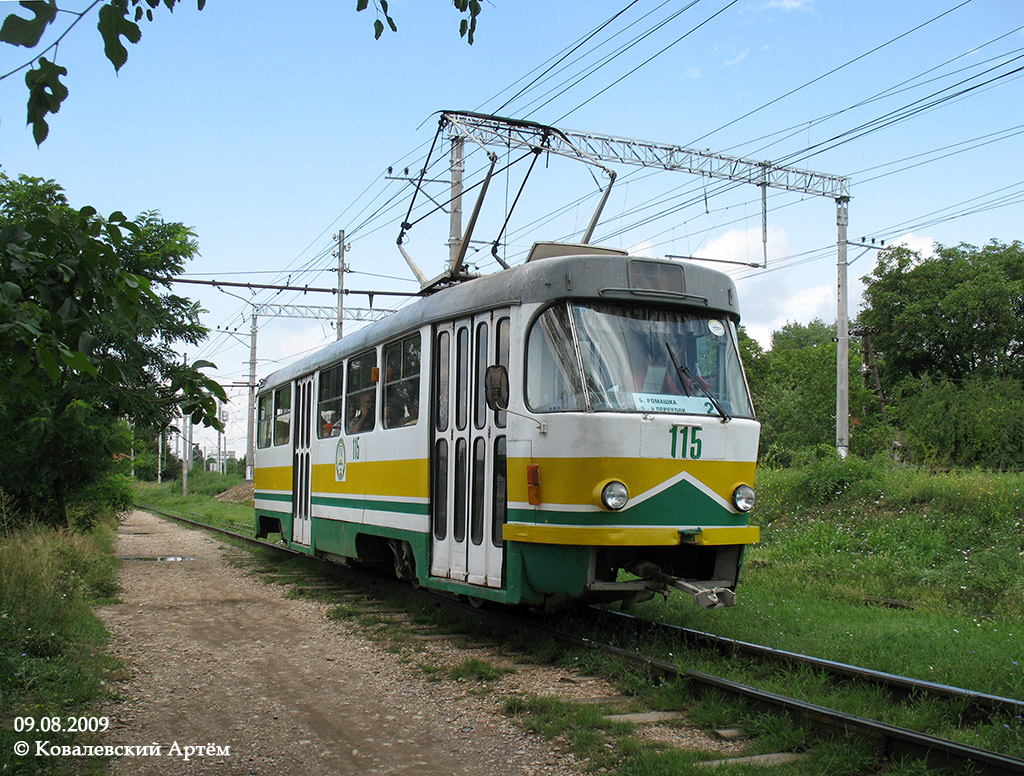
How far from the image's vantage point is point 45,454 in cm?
1526

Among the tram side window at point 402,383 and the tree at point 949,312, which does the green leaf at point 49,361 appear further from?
the tree at point 949,312

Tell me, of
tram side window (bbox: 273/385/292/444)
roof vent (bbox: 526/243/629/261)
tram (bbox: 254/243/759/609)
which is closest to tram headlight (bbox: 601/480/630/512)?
tram (bbox: 254/243/759/609)

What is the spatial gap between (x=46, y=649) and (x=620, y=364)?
17.1 ft

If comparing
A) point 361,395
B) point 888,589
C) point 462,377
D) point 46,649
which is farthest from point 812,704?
point 361,395

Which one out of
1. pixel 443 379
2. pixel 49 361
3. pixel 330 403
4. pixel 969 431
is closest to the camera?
pixel 49 361

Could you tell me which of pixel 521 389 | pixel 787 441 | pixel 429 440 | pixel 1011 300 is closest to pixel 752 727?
pixel 521 389

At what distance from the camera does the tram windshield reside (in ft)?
24.2

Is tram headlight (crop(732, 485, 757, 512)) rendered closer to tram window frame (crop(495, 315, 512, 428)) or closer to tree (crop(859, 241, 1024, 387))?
tram window frame (crop(495, 315, 512, 428))

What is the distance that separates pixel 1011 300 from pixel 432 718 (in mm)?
40975

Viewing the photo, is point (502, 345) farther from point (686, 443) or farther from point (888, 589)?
point (888, 589)

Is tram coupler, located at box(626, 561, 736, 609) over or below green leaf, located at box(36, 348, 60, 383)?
below

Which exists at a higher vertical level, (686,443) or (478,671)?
(686,443)

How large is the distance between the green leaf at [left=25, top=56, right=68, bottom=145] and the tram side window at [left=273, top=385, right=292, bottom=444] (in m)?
11.7

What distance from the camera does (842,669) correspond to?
6.45 metres
